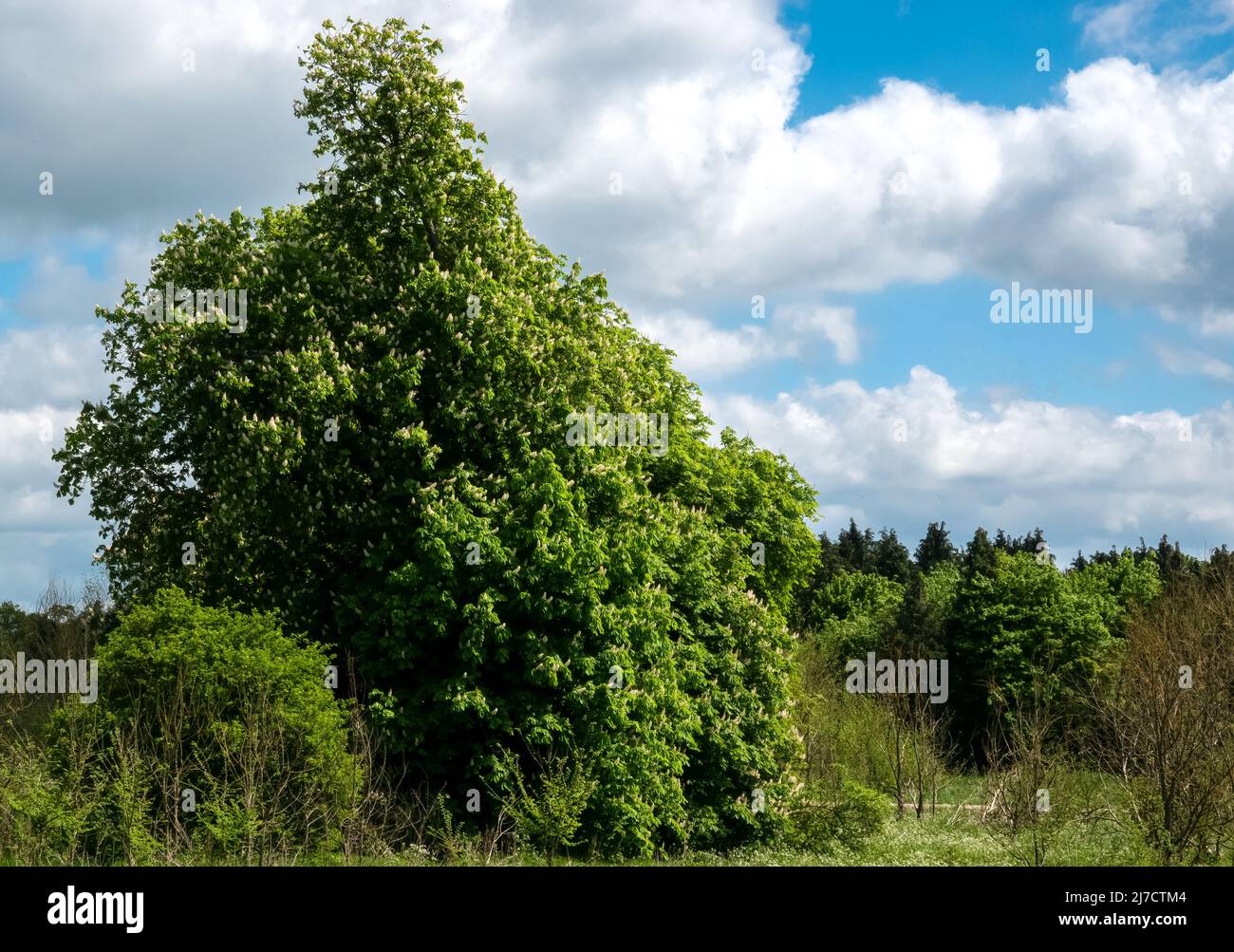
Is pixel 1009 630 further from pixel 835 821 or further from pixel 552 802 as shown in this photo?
pixel 552 802

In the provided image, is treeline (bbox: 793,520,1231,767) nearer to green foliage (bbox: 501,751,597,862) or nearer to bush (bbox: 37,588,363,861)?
green foliage (bbox: 501,751,597,862)

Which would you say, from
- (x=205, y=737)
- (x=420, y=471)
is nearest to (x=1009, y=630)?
(x=420, y=471)

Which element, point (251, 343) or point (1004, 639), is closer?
point (251, 343)

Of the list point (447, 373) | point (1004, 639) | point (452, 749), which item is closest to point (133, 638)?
point (452, 749)

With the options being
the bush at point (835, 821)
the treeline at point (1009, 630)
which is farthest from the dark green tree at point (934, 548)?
the bush at point (835, 821)

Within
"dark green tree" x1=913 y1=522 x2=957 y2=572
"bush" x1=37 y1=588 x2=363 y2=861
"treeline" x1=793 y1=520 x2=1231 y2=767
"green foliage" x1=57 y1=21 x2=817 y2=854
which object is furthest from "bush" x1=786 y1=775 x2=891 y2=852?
"dark green tree" x1=913 y1=522 x2=957 y2=572

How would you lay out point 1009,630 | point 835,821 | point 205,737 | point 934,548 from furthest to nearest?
point 934,548 → point 1009,630 → point 835,821 → point 205,737

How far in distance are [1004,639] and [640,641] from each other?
5050cm

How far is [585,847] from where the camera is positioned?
30031 mm

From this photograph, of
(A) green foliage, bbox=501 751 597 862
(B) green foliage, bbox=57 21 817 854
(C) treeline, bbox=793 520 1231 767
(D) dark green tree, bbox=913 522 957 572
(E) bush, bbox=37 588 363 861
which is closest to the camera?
(E) bush, bbox=37 588 363 861

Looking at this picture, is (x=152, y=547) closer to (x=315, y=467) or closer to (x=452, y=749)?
(x=315, y=467)

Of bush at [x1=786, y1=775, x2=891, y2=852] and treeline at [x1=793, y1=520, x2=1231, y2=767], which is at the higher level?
treeline at [x1=793, y1=520, x2=1231, y2=767]

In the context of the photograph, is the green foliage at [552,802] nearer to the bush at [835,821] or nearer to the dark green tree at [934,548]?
the bush at [835,821]

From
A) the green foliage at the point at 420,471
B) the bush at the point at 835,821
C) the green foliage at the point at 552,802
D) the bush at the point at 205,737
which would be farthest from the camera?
the bush at the point at 835,821
